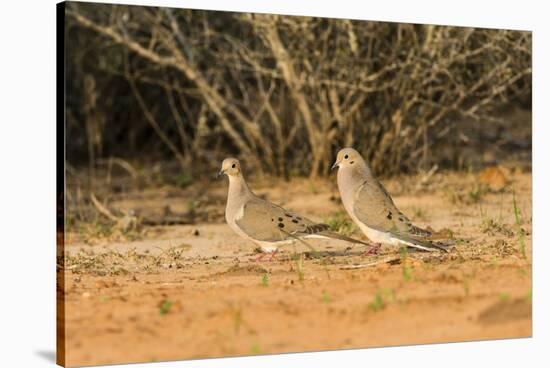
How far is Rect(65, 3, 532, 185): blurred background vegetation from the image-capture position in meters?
10.9

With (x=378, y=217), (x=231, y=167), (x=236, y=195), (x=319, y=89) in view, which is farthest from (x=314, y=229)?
(x=319, y=89)

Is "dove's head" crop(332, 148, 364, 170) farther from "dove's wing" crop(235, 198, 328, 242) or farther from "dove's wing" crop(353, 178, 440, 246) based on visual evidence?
"dove's wing" crop(235, 198, 328, 242)

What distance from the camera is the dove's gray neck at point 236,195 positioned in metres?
7.91

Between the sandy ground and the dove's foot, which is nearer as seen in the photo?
the sandy ground

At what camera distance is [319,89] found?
11562mm

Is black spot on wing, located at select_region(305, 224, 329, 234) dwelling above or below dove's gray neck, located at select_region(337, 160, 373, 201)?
below

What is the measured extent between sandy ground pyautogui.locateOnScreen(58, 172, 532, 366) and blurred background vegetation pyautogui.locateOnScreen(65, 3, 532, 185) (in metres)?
2.18

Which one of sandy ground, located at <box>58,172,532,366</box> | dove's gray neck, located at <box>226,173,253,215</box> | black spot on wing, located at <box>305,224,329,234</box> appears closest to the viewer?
sandy ground, located at <box>58,172,532,366</box>

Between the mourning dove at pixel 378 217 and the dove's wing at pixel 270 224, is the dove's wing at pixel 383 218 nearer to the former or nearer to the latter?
the mourning dove at pixel 378 217

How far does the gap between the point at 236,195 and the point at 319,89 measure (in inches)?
151

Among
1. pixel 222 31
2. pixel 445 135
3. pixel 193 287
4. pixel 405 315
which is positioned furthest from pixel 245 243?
pixel 222 31

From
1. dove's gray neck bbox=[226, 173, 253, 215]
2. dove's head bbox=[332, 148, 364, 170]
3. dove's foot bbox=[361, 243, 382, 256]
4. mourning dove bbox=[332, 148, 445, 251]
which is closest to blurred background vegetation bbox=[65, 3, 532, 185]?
dove's head bbox=[332, 148, 364, 170]

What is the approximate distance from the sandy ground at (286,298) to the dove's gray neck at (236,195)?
1.44 feet

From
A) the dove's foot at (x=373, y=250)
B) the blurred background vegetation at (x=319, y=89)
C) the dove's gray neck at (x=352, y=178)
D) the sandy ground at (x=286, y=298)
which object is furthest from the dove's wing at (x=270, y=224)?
the blurred background vegetation at (x=319, y=89)
